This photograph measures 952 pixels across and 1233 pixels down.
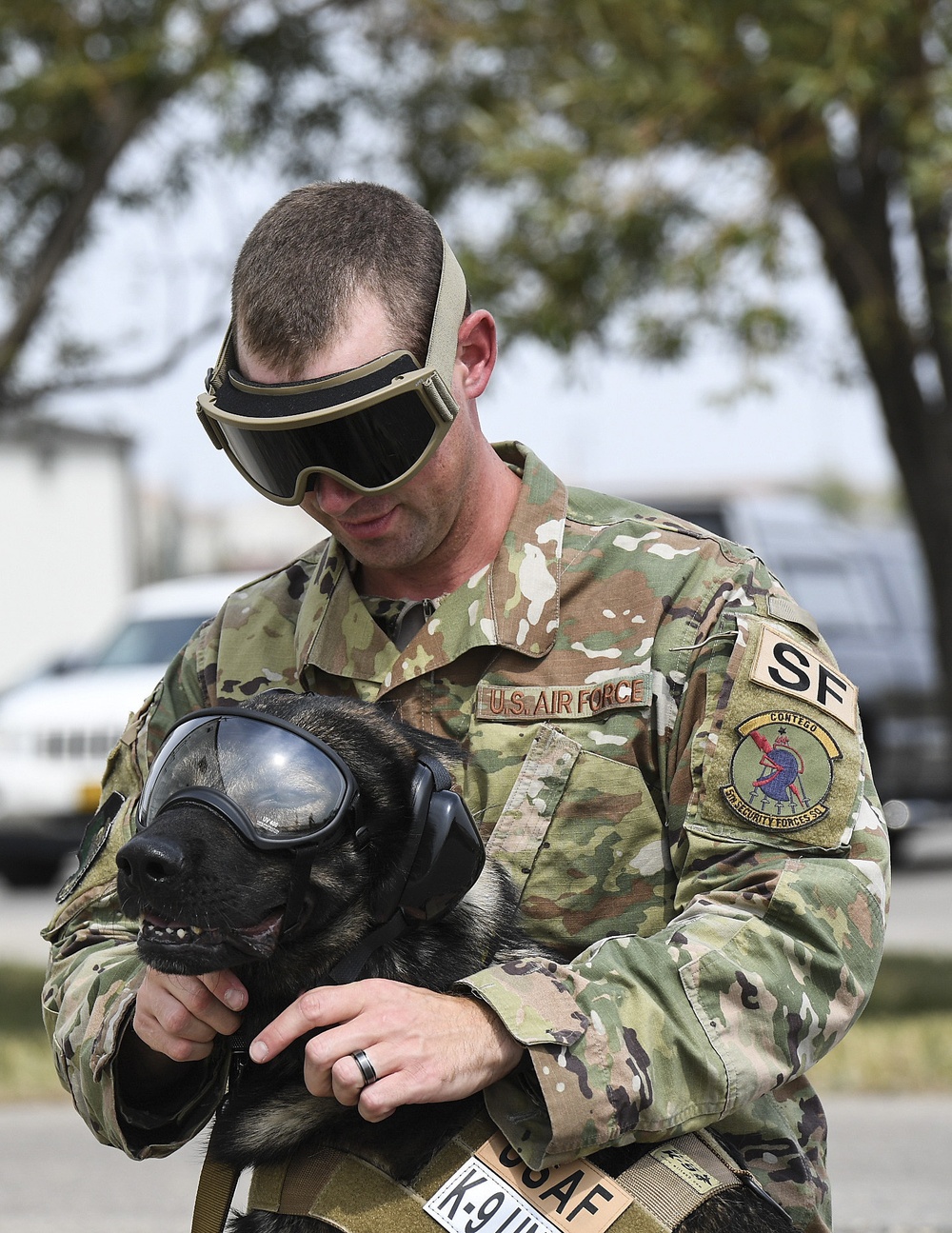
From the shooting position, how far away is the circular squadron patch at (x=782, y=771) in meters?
2.06

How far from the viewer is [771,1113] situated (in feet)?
7.20

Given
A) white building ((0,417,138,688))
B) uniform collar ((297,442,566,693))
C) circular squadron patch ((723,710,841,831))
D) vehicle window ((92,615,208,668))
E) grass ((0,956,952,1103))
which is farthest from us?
white building ((0,417,138,688))

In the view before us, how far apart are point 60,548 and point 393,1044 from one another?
2689cm

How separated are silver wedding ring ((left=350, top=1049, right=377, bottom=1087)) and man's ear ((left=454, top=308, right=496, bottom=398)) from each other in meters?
1.05

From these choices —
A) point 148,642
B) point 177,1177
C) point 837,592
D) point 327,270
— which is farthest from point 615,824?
point 837,592

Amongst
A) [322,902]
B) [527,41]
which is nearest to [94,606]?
[527,41]

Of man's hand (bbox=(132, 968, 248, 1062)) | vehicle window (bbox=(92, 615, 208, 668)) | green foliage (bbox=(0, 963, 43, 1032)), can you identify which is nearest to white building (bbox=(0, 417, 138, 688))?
vehicle window (bbox=(92, 615, 208, 668))

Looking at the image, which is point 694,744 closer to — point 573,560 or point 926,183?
point 573,560

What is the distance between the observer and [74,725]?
10.9 metres

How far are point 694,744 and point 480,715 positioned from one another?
1.19ft

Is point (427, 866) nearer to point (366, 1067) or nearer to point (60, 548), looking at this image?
point (366, 1067)

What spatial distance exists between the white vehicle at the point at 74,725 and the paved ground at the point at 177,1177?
5055 millimetres

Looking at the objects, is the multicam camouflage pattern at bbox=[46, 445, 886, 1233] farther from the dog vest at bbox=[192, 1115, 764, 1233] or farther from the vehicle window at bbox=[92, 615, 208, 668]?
the vehicle window at bbox=[92, 615, 208, 668]

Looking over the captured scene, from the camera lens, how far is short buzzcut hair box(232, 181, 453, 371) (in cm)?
215
